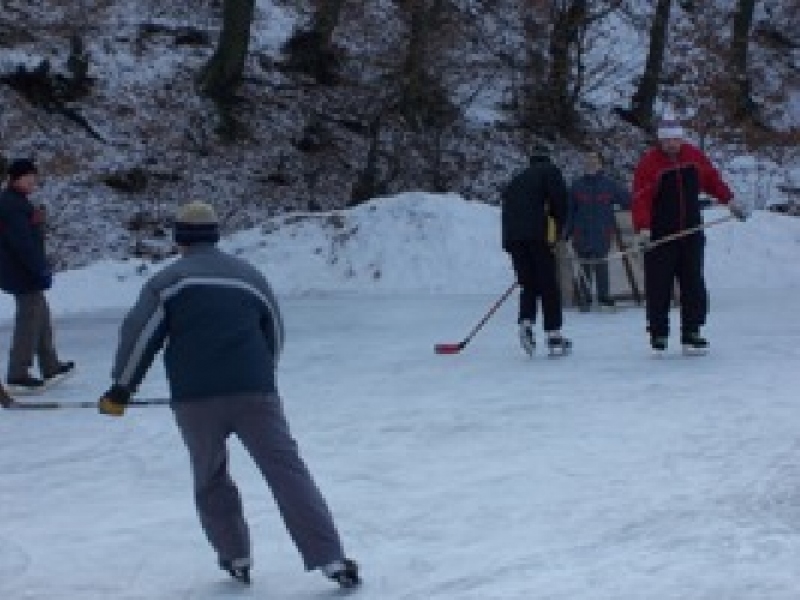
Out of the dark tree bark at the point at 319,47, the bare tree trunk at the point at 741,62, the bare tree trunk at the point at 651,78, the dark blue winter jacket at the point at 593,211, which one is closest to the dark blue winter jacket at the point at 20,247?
→ the dark blue winter jacket at the point at 593,211

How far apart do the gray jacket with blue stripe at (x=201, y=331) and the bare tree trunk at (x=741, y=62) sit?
72.2 ft

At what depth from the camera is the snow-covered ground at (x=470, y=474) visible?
17.4 ft

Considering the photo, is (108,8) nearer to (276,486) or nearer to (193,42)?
(193,42)

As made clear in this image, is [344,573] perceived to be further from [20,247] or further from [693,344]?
[693,344]

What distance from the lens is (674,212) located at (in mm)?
10250

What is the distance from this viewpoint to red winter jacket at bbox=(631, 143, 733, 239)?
1020cm

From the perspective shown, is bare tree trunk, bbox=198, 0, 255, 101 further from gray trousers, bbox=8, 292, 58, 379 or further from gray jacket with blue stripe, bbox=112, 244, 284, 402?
gray jacket with blue stripe, bbox=112, 244, 284, 402

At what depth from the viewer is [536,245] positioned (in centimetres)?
1060

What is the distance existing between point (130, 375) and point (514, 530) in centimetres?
169

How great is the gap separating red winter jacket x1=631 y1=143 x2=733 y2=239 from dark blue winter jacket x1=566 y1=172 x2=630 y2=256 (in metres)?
3.86

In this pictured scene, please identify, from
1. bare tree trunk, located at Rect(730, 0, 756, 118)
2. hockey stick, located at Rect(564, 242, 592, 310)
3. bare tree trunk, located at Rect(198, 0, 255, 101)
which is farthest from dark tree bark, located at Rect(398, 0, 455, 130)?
hockey stick, located at Rect(564, 242, 592, 310)

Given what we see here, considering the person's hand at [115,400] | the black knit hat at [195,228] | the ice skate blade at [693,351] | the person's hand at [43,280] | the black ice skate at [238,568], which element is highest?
the black knit hat at [195,228]

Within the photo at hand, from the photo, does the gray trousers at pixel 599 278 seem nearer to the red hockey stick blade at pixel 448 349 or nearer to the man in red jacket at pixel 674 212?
the red hockey stick blade at pixel 448 349

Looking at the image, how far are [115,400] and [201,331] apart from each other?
43 centimetres
